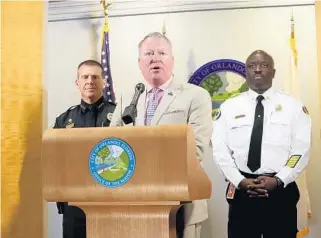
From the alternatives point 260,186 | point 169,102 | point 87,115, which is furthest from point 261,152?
point 87,115

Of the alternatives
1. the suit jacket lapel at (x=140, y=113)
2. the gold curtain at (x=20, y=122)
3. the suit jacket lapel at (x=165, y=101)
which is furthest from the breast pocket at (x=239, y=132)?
the gold curtain at (x=20, y=122)

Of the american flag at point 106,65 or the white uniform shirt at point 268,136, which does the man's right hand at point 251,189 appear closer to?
the white uniform shirt at point 268,136

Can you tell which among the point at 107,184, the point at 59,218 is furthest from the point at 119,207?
the point at 59,218

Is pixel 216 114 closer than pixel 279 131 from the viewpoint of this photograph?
No

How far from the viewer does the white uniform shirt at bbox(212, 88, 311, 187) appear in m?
2.18

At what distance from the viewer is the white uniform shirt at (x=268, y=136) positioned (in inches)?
85.7

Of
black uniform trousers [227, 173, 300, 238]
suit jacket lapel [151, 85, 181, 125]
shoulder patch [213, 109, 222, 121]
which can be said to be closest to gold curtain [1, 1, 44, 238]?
suit jacket lapel [151, 85, 181, 125]

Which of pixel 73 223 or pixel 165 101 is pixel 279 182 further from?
pixel 73 223

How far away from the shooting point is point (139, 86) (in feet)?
7.97

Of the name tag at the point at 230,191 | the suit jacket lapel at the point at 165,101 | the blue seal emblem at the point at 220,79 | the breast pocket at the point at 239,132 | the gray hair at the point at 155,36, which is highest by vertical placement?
the gray hair at the point at 155,36

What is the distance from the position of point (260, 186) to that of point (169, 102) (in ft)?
2.06

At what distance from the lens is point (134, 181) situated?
1.56 m

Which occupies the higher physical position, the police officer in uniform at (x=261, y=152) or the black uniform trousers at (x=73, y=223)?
the police officer in uniform at (x=261, y=152)

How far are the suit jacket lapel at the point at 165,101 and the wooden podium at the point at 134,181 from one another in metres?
0.73
